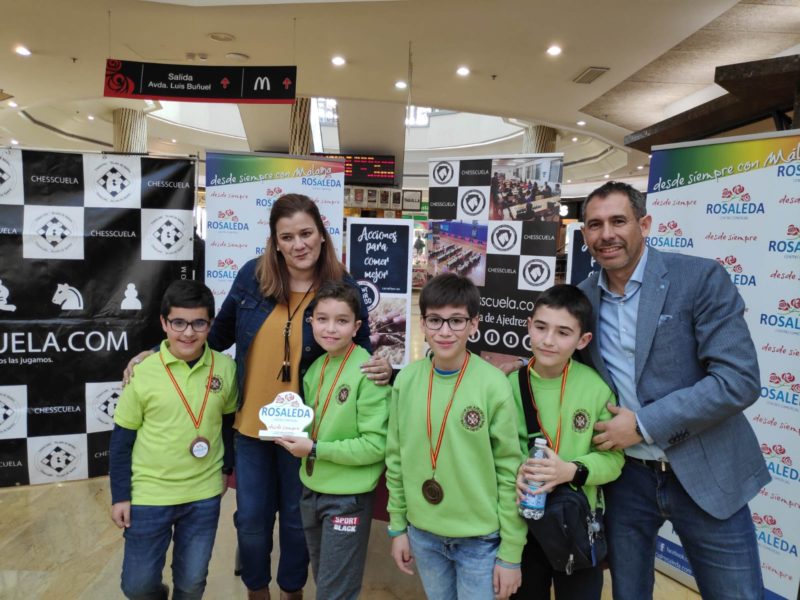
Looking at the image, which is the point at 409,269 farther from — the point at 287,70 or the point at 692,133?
the point at 287,70

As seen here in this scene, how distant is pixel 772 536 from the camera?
7.43 feet

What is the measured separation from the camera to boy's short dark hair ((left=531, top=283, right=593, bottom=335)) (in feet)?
Result: 4.95

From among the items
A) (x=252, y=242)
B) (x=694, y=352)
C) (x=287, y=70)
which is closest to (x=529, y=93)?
(x=287, y=70)

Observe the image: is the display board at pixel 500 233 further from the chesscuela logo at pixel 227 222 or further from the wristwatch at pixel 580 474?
the wristwatch at pixel 580 474

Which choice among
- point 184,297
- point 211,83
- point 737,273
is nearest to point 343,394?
point 184,297

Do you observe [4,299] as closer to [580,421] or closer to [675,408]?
[580,421]

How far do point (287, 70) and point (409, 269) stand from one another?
8.32 feet

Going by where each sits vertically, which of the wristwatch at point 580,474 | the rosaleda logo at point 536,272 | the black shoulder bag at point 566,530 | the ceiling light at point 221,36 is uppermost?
the ceiling light at point 221,36

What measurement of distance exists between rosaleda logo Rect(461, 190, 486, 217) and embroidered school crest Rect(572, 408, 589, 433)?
2.52 m

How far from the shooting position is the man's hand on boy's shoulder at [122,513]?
171cm

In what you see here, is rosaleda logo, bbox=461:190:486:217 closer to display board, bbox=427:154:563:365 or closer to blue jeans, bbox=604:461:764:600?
display board, bbox=427:154:563:365

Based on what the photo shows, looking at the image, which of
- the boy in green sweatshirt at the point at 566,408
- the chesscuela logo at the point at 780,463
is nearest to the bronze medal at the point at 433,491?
the boy in green sweatshirt at the point at 566,408

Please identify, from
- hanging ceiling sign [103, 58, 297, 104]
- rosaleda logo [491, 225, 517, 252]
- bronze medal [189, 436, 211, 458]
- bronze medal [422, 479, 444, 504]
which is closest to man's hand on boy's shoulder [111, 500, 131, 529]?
bronze medal [189, 436, 211, 458]

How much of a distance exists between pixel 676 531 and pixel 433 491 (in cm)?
78
